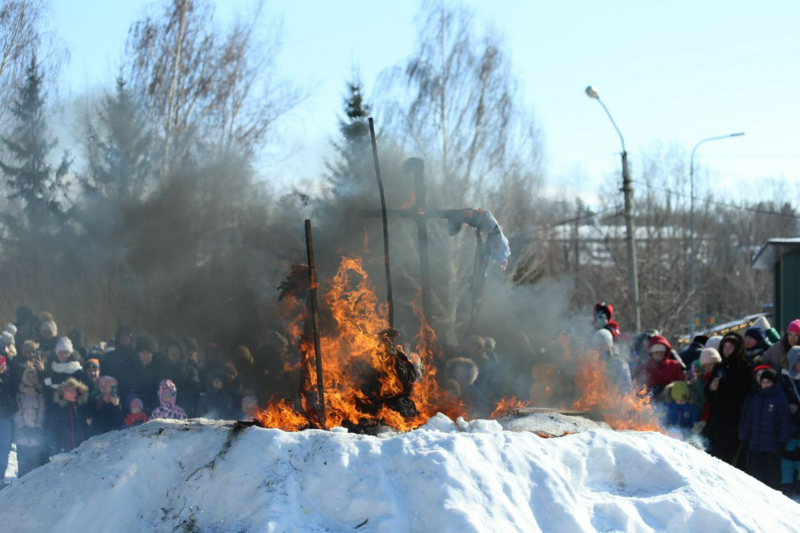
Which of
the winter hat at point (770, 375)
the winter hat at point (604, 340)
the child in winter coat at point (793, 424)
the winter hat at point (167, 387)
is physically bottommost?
the child in winter coat at point (793, 424)

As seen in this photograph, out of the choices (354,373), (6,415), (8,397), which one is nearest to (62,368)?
(8,397)

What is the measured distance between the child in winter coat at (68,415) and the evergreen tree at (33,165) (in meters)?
2.71

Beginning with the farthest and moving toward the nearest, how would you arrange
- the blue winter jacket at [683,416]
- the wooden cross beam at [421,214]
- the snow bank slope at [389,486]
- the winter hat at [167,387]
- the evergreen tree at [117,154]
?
the evergreen tree at [117,154], the blue winter jacket at [683,416], the winter hat at [167,387], the wooden cross beam at [421,214], the snow bank slope at [389,486]

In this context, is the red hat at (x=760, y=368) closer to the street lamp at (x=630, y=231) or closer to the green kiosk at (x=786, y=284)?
the street lamp at (x=630, y=231)

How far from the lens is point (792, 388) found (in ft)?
26.1

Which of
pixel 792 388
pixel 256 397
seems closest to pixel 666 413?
pixel 792 388

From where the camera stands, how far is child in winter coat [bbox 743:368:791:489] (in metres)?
7.66

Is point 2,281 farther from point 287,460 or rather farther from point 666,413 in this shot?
point 666,413

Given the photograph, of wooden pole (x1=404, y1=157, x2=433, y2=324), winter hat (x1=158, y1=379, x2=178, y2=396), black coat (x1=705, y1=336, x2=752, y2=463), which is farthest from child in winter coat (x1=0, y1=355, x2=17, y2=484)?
black coat (x1=705, y1=336, x2=752, y2=463)

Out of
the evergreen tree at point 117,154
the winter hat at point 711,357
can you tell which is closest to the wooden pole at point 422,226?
the winter hat at point 711,357

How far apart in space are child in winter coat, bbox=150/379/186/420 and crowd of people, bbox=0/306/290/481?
4.0 inches

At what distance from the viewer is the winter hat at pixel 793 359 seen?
26.0 ft

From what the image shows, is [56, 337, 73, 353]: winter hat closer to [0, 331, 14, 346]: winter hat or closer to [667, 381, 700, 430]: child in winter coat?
[0, 331, 14, 346]: winter hat

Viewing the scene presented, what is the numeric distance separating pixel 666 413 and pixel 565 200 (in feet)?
67.3
